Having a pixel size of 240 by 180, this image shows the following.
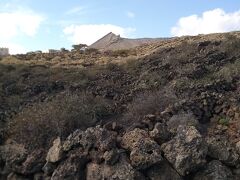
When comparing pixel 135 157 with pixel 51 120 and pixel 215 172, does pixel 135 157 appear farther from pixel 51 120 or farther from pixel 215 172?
pixel 51 120

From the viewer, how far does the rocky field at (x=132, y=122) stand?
11.5 meters

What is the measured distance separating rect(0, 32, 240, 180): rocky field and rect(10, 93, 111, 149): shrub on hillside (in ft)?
0.09

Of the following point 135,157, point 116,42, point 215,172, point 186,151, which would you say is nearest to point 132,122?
point 135,157

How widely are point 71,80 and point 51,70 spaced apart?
8.84ft

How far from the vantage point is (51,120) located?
14406mm

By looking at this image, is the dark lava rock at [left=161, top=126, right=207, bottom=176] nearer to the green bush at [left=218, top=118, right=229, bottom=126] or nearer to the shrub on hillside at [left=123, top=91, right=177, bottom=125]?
the green bush at [left=218, top=118, right=229, bottom=126]

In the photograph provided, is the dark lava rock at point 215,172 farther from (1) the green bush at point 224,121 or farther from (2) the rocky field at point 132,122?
(1) the green bush at point 224,121

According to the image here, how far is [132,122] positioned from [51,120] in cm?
231

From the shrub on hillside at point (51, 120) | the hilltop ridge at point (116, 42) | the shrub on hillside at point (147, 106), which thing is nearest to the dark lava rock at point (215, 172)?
the shrub on hillside at point (147, 106)

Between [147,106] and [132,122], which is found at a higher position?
[147,106]

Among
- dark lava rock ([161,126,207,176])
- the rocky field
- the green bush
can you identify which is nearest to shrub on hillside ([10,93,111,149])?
the rocky field

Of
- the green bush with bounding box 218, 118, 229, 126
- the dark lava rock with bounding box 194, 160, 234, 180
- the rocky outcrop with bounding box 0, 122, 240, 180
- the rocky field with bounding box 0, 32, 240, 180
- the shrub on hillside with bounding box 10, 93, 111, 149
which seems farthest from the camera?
the shrub on hillside with bounding box 10, 93, 111, 149

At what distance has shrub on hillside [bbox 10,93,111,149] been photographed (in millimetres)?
14102

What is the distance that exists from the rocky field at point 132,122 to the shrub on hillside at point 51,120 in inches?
1.1
